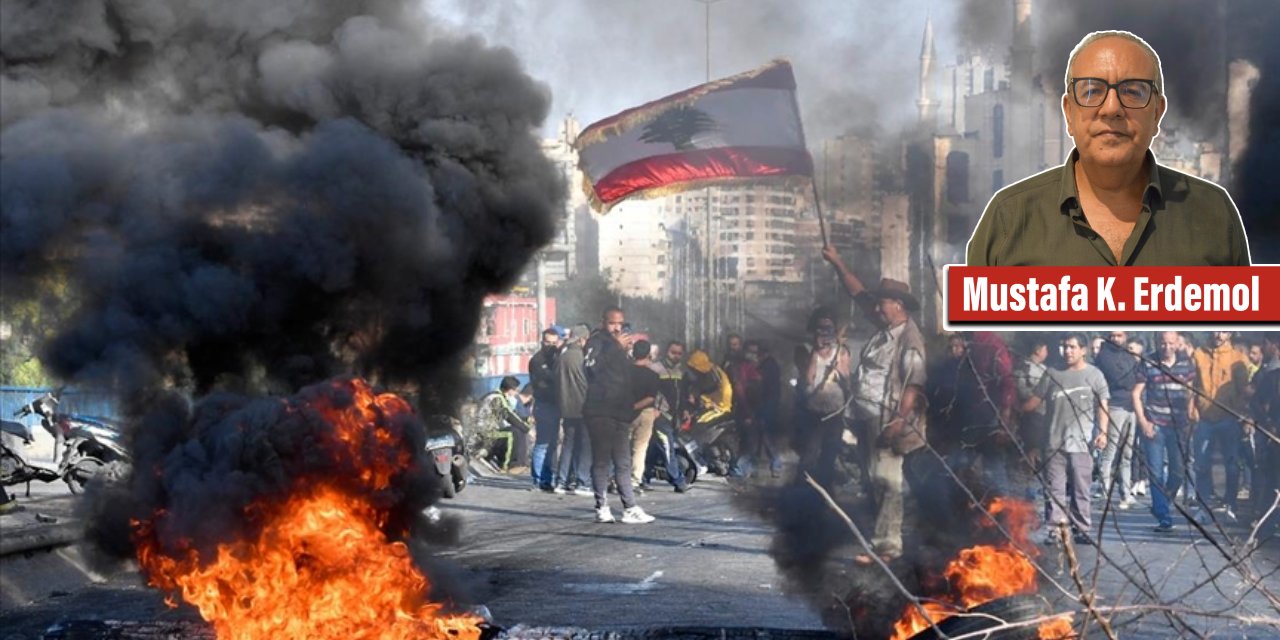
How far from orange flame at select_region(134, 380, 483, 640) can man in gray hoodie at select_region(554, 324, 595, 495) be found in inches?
257

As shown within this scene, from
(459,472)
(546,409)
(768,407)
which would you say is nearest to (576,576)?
(768,407)

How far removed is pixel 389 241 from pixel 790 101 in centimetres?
411

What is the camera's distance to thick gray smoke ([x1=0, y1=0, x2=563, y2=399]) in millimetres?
7668

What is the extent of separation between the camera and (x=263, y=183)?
318 inches

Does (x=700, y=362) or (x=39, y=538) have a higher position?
(x=700, y=362)

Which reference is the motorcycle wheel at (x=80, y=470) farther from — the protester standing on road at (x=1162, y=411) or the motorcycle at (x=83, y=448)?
the protester standing on road at (x=1162, y=411)

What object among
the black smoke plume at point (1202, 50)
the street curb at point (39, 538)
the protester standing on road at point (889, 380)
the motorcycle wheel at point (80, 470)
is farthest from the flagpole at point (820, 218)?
the motorcycle wheel at point (80, 470)

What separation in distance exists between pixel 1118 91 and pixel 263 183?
6567 millimetres

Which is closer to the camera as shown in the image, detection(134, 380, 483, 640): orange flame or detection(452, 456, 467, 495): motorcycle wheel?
detection(134, 380, 483, 640): orange flame

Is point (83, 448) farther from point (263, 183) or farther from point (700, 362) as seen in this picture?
Result: point (700, 362)

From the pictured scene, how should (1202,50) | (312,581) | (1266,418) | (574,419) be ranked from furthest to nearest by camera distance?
(574,419) < (1266,418) < (1202,50) < (312,581)

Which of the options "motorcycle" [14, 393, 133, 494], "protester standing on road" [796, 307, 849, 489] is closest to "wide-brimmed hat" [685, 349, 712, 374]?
"protester standing on road" [796, 307, 849, 489]

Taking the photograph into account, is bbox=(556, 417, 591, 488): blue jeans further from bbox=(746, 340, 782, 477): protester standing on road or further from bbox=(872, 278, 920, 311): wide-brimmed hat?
bbox=(872, 278, 920, 311): wide-brimmed hat

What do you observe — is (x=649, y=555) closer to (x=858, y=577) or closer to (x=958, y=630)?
(x=858, y=577)
